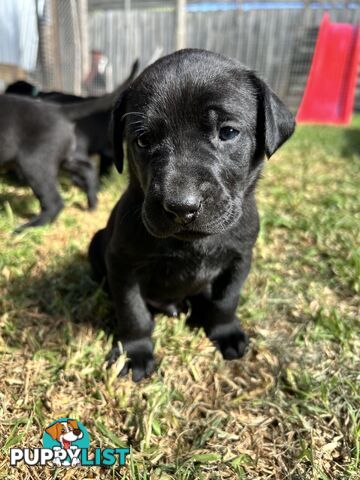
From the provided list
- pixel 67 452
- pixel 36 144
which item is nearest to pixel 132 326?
pixel 67 452

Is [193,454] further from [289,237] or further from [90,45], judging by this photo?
[90,45]

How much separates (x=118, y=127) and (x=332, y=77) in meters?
10.2

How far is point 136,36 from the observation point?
10.0 m

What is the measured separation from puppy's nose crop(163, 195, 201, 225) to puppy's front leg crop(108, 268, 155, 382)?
55 centimetres

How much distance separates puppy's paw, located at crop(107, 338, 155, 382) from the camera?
1.99m

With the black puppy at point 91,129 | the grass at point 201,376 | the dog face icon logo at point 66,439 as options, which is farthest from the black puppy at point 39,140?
the dog face icon logo at point 66,439

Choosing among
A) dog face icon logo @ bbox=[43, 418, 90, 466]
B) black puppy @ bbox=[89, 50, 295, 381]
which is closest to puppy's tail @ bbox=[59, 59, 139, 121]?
black puppy @ bbox=[89, 50, 295, 381]

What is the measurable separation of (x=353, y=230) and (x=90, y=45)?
32.9ft

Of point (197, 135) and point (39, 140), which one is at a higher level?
point (197, 135)

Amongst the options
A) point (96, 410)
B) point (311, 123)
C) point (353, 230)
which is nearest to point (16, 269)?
point (96, 410)

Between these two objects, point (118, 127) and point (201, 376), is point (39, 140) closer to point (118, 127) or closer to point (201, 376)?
point (118, 127)

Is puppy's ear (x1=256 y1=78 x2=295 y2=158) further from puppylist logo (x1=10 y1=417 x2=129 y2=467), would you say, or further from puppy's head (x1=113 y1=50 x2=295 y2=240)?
puppylist logo (x1=10 y1=417 x2=129 y2=467)

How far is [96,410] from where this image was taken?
176cm

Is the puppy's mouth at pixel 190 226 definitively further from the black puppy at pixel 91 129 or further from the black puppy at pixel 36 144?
the black puppy at pixel 91 129
